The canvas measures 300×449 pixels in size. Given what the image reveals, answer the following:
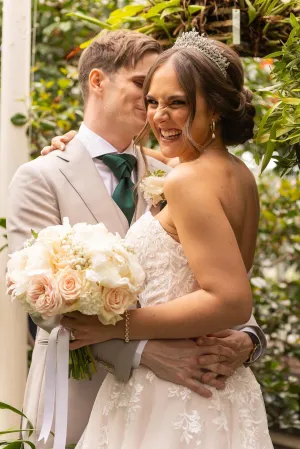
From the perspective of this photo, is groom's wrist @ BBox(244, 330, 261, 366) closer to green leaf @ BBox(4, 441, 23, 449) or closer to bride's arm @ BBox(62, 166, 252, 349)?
bride's arm @ BBox(62, 166, 252, 349)

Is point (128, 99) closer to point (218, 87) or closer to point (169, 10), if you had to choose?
point (169, 10)

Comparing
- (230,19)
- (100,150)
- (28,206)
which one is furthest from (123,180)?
(230,19)

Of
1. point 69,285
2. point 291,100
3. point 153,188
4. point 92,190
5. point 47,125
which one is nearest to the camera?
point 69,285

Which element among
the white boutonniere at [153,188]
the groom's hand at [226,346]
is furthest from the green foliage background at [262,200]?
the groom's hand at [226,346]

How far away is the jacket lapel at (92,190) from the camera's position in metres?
2.64

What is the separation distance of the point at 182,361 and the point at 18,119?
1504mm

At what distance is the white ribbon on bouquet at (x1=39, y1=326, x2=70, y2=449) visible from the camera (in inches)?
→ 84.4

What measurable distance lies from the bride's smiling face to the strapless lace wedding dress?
246 mm

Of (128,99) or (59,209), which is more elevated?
(128,99)

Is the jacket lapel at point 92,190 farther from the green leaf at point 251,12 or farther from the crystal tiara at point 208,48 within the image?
the green leaf at point 251,12

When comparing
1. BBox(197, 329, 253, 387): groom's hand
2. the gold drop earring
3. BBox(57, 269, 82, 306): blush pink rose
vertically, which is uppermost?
the gold drop earring

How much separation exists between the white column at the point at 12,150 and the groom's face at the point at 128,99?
51 cm

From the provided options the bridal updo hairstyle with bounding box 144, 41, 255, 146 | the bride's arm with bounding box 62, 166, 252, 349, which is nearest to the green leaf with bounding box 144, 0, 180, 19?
the bridal updo hairstyle with bounding box 144, 41, 255, 146

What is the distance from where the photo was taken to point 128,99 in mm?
2877
